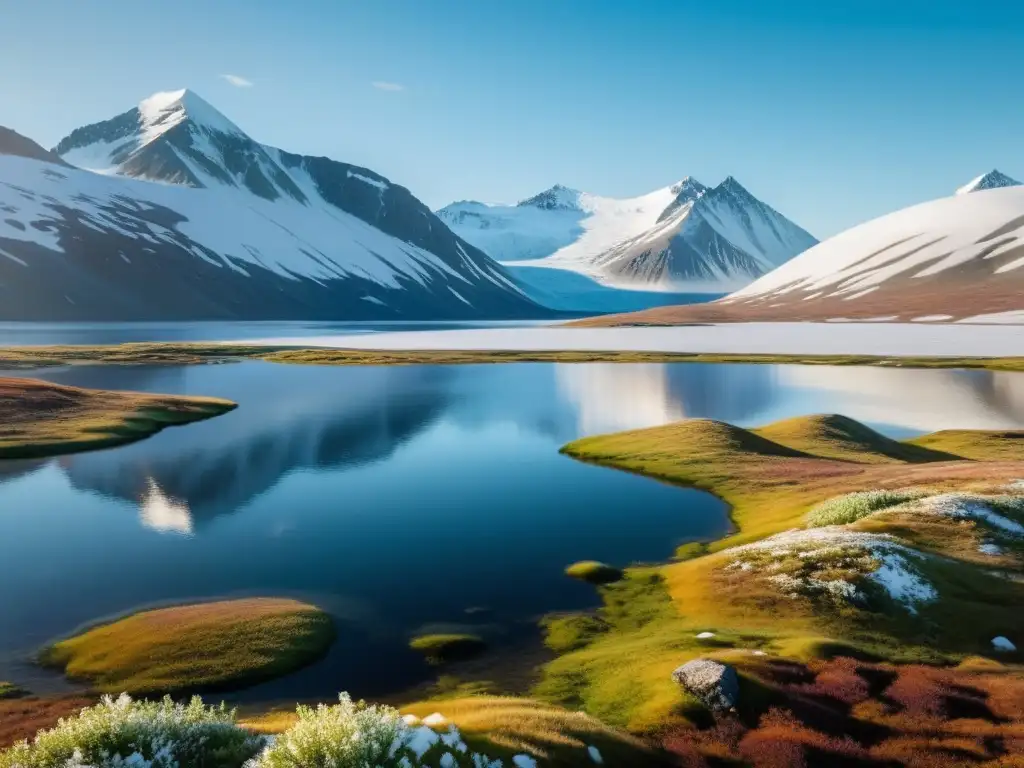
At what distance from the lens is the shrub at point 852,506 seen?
43188 millimetres

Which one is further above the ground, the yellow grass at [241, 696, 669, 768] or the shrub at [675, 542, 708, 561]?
the yellow grass at [241, 696, 669, 768]

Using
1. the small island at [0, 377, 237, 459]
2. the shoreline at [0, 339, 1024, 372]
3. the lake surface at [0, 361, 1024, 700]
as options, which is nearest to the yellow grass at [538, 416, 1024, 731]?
the lake surface at [0, 361, 1024, 700]

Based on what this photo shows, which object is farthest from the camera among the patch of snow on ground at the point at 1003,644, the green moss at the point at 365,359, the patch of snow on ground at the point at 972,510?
the green moss at the point at 365,359

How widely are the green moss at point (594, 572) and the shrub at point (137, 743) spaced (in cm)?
2334

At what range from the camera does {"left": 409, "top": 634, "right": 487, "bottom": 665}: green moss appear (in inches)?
1168

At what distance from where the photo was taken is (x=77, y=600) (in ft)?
118

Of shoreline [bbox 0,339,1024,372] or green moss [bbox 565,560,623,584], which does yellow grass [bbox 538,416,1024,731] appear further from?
shoreline [bbox 0,339,1024,372]

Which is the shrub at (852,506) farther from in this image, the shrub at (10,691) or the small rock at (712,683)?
the shrub at (10,691)

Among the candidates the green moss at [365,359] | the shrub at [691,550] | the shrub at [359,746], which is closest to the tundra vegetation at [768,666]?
the shrub at [359,746]

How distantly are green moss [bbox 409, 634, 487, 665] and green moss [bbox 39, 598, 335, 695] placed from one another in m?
3.96

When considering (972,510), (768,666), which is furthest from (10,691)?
(972,510)

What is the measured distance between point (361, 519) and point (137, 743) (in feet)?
115

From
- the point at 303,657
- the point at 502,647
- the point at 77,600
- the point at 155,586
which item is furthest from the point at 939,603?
the point at 77,600

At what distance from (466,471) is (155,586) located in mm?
32549
